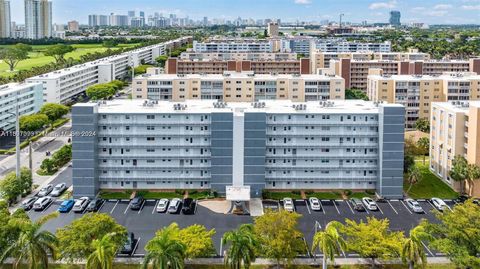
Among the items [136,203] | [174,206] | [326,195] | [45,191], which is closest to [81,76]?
[45,191]

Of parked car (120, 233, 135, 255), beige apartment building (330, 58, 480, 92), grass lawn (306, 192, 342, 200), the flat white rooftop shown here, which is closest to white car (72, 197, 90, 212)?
the flat white rooftop

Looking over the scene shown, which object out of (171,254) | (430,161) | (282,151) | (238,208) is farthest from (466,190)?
(171,254)

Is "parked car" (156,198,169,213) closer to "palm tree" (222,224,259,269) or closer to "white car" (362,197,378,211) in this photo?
"palm tree" (222,224,259,269)

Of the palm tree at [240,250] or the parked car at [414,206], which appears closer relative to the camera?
the palm tree at [240,250]

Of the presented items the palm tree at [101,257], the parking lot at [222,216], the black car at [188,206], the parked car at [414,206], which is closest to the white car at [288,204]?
the parking lot at [222,216]

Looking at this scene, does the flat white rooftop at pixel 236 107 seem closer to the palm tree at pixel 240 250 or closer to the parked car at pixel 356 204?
the parked car at pixel 356 204

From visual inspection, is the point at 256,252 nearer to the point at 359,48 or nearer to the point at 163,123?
the point at 163,123

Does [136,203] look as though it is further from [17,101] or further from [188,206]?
→ [17,101]
